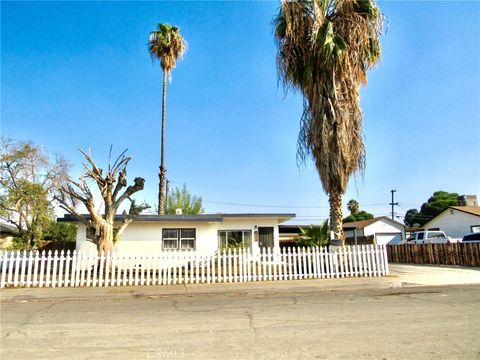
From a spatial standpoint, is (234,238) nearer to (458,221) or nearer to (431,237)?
(431,237)

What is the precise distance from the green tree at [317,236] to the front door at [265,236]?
2.40 m

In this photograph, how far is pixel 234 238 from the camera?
2088 cm

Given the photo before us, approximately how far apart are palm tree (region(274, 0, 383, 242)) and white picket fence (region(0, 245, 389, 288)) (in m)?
1.48

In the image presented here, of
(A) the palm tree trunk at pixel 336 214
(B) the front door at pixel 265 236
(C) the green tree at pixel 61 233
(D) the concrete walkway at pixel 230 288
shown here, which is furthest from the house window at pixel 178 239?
(C) the green tree at pixel 61 233

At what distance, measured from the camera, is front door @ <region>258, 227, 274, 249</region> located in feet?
70.1

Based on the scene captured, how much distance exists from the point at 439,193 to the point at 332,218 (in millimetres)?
57339

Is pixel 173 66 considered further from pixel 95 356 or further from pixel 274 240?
pixel 95 356

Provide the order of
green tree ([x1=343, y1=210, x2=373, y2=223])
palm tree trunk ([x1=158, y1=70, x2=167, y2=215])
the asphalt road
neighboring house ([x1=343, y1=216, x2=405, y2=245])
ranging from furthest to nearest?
green tree ([x1=343, y1=210, x2=373, y2=223]) < neighboring house ([x1=343, y1=216, x2=405, y2=245]) < palm tree trunk ([x1=158, y1=70, x2=167, y2=215]) < the asphalt road

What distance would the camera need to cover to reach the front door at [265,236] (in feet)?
70.1

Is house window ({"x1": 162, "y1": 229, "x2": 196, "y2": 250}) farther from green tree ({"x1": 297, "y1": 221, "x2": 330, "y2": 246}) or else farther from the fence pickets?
the fence pickets

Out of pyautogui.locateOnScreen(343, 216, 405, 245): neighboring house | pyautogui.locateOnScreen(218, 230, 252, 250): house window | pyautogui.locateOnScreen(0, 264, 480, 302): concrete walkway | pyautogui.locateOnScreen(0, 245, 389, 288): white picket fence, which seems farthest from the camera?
pyautogui.locateOnScreen(343, 216, 405, 245): neighboring house

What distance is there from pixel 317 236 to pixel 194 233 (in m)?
6.43

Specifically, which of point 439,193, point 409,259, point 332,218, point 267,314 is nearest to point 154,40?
point 332,218

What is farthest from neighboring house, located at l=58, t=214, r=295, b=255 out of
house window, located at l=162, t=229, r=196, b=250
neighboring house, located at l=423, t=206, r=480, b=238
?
neighboring house, located at l=423, t=206, r=480, b=238
